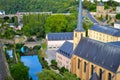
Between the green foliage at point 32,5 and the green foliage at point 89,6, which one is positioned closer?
the green foliage at point 89,6

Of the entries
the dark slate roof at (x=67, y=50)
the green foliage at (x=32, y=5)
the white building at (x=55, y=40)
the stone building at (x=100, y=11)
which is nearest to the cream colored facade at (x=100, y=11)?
the stone building at (x=100, y=11)

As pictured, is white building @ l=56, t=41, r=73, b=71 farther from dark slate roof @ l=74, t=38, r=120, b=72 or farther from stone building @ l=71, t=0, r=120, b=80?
dark slate roof @ l=74, t=38, r=120, b=72

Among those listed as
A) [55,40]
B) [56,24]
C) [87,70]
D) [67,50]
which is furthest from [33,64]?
[56,24]

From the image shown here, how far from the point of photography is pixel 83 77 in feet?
110

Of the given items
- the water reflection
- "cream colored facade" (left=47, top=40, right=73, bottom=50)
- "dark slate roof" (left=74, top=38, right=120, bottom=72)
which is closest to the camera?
"dark slate roof" (left=74, top=38, right=120, bottom=72)

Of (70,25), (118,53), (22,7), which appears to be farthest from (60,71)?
(22,7)

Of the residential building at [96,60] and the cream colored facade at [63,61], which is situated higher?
the residential building at [96,60]

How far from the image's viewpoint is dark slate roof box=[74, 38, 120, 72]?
28797mm

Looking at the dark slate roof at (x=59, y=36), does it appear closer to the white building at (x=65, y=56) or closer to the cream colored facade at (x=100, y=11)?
the white building at (x=65, y=56)

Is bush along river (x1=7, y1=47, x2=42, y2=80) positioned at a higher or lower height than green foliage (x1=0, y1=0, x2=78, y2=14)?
lower

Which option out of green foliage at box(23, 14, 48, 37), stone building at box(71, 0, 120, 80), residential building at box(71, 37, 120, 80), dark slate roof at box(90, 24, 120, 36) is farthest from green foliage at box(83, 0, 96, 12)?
residential building at box(71, 37, 120, 80)

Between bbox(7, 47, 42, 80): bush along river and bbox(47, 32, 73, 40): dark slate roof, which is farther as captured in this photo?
bbox(47, 32, 73, 40): dark slate roof

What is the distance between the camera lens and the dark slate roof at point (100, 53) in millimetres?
28797

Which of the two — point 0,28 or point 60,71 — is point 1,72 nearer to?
point 60,71
